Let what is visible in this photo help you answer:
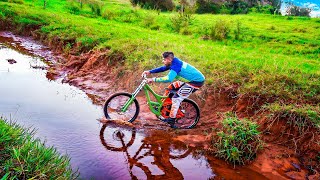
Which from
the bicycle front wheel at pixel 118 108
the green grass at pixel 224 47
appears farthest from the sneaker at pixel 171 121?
the green grass at pixel 224 47

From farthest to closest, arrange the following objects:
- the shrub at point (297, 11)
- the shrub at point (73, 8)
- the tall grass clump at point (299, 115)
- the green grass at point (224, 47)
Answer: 1. the shrub at point (297, 11)
2. the shrub at point (73, 8)
3. the green grass at point (224, 47)
4. the tall grass clump at point (299, 115)

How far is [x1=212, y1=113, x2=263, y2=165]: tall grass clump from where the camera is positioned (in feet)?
20.4

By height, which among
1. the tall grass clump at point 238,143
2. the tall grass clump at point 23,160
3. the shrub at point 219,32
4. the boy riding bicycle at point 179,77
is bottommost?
the tall grass clump at point 238,143

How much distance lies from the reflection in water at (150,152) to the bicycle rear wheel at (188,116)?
2.34ft

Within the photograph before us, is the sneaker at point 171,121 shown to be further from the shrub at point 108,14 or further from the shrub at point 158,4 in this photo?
the shrub at point 158,4

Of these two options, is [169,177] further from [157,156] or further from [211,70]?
[211,70]

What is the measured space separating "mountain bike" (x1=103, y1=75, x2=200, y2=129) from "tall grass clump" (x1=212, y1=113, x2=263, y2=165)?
1.26 m

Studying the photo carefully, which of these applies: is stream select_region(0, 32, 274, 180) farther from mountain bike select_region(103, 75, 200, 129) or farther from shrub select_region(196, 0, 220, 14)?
shrub select_region(196, 0, 220, 14)

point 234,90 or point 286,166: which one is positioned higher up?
point 234,90

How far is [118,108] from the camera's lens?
7.66m

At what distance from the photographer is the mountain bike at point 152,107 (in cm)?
729

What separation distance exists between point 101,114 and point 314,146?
470cm

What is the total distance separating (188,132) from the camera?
292 inches

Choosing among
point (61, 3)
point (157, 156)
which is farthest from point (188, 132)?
point (61, 3)
